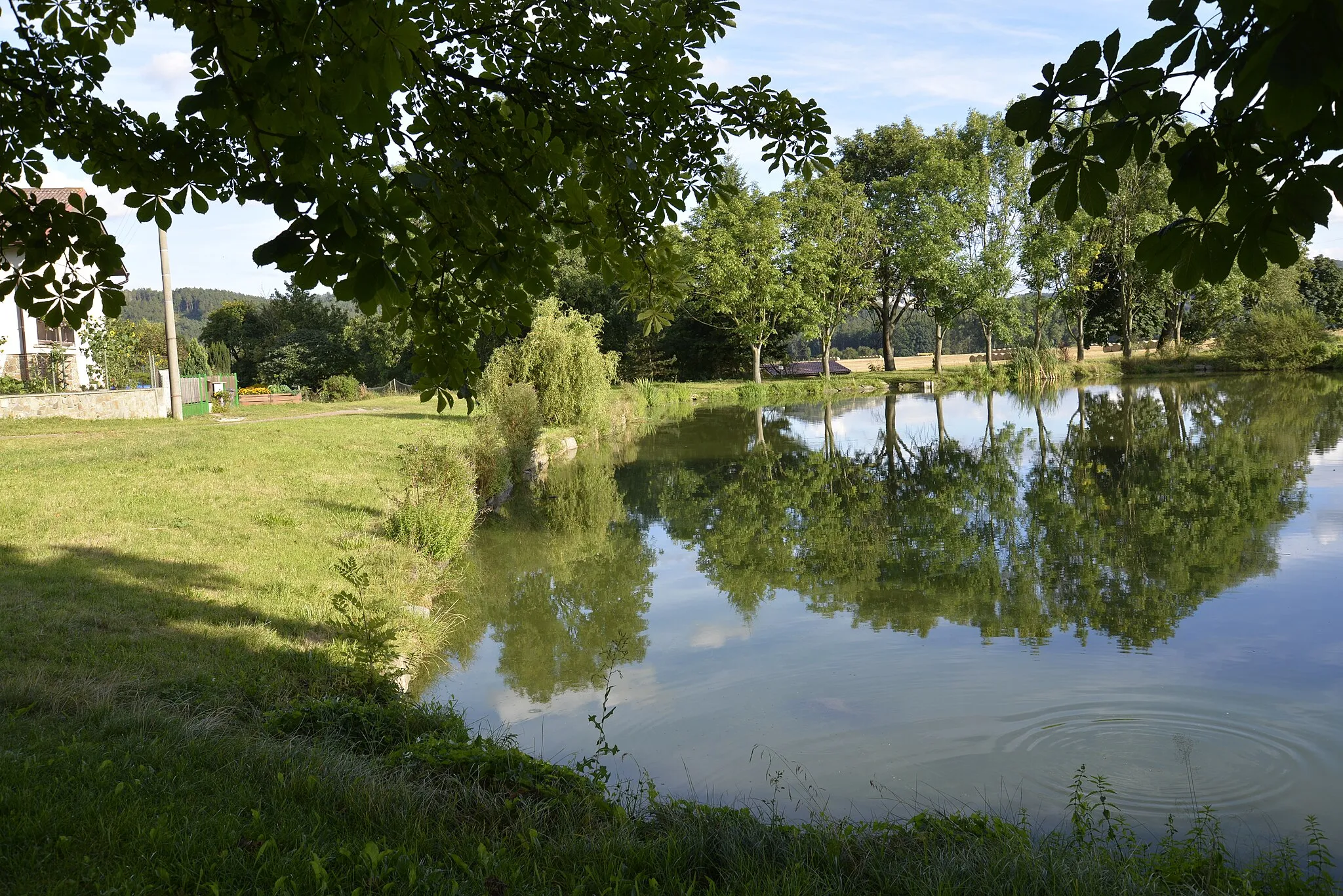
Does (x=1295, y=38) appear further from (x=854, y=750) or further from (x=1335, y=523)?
(x=1335, y=523)

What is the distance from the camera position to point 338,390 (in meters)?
37.7

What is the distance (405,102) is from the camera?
4.71m

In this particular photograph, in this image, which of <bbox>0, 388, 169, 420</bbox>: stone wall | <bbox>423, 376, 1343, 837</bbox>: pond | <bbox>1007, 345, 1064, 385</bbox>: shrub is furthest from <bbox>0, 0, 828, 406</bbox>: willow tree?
<bbox>1007, 345, 1064, 385</bbox>: shrub

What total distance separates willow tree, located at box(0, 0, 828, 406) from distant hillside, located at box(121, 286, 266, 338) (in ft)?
410

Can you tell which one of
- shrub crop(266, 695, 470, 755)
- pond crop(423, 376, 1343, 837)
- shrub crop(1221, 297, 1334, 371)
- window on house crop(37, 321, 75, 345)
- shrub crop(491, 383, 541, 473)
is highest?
window on house crop(37, 321, 75, 345)

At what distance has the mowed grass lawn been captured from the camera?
5844 mm

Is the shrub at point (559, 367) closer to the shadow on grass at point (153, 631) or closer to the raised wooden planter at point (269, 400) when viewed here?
the shadow on grass at point (153, 631)

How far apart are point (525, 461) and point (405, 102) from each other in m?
14.1

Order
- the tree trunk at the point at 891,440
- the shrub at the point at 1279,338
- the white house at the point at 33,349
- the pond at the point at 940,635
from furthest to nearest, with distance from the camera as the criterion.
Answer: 1. the shrub at the point at 1279,338
2. the white house at the point at 33,349
3. the tree trunk at the point at 891,440
4. the pond at the point at 940,635

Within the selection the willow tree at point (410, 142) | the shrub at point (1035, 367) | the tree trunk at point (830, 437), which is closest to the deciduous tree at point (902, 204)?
the shrub at point (1035, 367)

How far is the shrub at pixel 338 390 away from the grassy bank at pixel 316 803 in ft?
101

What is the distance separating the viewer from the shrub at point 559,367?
22297 millimetres

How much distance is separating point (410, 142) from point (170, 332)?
21261 mm

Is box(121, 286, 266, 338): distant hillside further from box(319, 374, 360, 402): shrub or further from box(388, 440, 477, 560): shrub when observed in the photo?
box(388, 440, 477, 560): shrub
